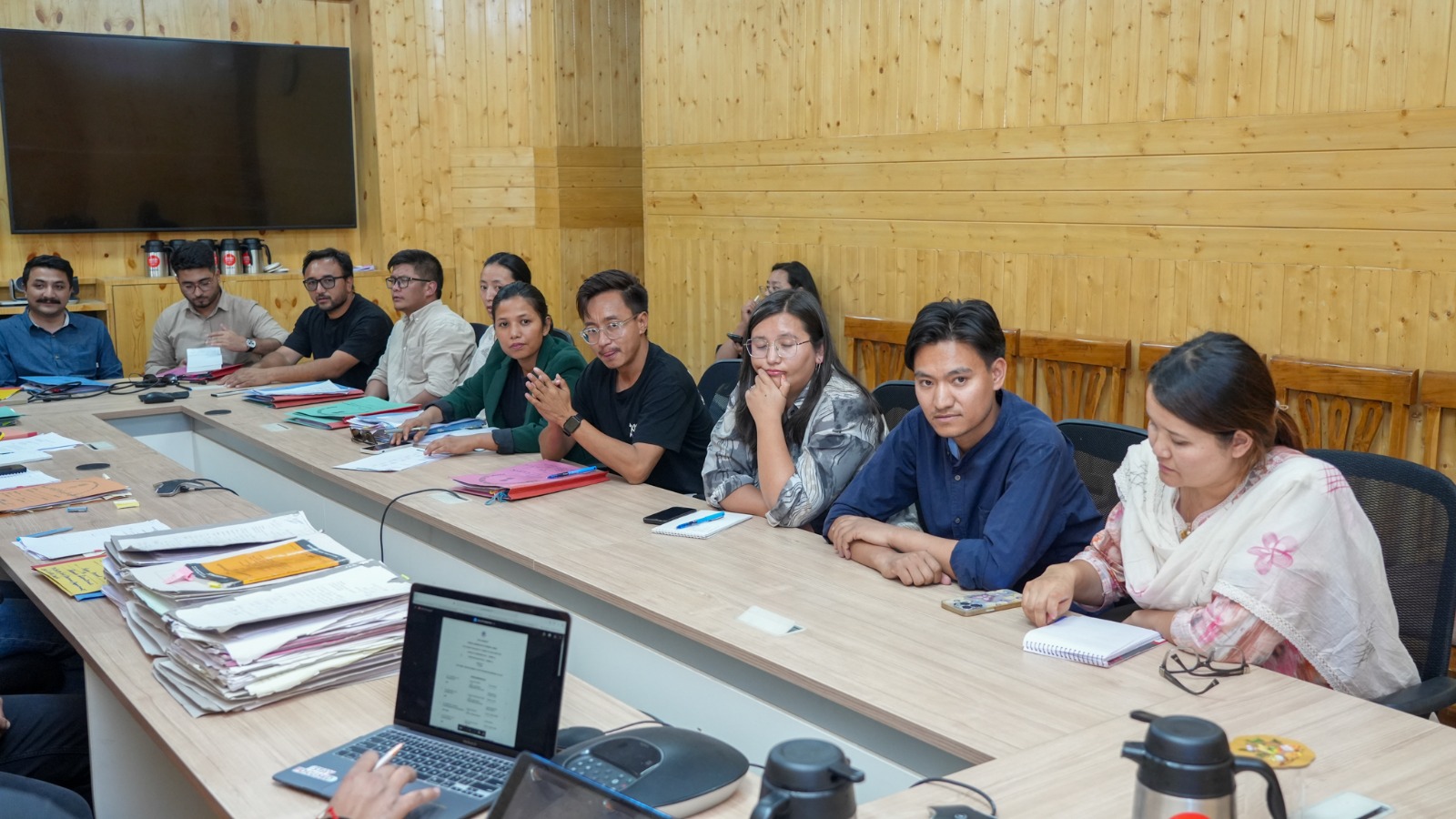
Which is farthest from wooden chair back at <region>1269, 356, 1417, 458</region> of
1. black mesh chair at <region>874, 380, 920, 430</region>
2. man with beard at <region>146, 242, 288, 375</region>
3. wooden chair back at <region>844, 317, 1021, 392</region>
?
man with beard at <region>146, 242, 288, 375</region>

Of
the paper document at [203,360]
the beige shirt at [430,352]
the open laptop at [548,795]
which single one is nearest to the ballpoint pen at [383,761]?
the open laptop at [548,795]

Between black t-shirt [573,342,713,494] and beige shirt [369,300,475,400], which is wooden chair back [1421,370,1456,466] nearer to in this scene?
black t-shirt [573,342,713,494]

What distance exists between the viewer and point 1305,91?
13.3 feet

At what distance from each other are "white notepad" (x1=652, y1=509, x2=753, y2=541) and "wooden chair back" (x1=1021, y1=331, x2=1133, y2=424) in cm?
231

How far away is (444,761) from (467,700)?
3.3 inches

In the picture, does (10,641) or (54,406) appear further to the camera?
(54,406)

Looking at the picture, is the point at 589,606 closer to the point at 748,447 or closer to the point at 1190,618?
the point at 748,447

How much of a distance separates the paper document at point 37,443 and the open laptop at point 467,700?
8.87ft

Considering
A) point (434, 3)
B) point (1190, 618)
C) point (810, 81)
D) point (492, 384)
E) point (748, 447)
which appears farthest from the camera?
point (434, 3)

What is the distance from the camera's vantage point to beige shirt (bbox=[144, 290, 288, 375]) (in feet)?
19.0

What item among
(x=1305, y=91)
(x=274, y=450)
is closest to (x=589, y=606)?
(x=274, y=450)

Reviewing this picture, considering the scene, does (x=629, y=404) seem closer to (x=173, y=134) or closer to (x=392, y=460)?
(x=392, y=460)

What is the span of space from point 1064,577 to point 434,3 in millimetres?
6712

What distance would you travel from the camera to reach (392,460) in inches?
141
